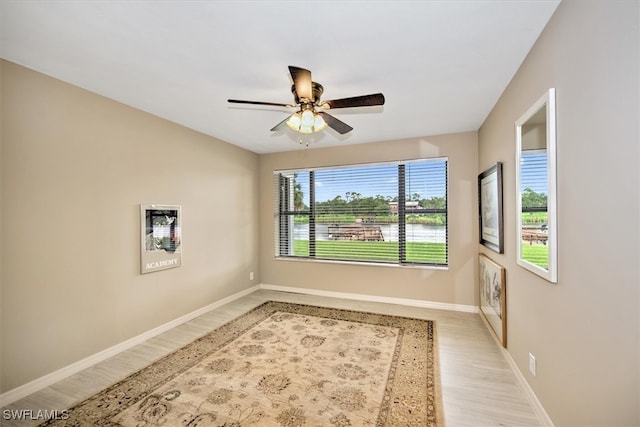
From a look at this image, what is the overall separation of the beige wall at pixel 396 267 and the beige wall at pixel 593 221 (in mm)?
2047

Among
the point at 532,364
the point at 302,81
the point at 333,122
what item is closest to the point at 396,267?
the point at 532,364

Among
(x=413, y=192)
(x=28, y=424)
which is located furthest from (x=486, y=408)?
(x=28, y=424)

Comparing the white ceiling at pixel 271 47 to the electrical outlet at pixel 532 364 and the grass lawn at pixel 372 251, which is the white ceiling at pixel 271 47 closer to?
the grass lawn at pixel 372 251

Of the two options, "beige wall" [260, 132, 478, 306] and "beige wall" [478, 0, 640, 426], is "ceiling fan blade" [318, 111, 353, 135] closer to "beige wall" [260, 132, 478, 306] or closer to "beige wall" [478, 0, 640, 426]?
"beige wall" [478, 0, 640, 426]

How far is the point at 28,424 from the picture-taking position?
6.07 ft

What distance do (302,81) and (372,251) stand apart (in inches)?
126

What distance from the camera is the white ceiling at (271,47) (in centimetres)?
161

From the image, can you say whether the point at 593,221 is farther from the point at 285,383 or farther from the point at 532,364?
the point at 285,383

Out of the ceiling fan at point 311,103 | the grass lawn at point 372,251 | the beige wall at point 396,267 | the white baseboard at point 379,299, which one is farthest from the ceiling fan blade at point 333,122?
the white baseboard at point 379,299

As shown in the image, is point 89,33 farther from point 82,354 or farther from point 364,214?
point 364,214

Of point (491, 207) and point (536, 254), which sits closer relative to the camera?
point (536, 254)

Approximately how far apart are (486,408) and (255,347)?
Result: 2.09 metres

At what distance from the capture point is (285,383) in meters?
2.27

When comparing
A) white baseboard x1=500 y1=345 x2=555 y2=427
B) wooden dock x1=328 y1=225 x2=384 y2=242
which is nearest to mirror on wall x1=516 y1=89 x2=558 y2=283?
white baseboard x1=500 y1=345 x2=555 y2=427
